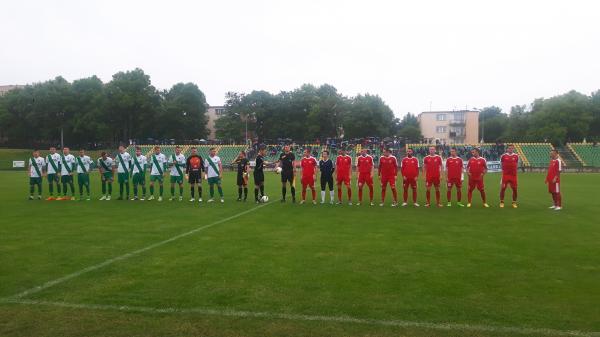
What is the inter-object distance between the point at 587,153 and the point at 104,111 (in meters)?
66.5

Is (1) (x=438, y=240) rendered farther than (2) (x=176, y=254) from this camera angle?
Yes

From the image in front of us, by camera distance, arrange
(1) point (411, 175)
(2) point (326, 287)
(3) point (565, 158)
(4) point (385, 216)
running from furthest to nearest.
Result: (3) point (565, 158), (1) point (411, 175), (4) point (385, 216), (2) point (326, 287)

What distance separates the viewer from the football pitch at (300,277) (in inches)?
181

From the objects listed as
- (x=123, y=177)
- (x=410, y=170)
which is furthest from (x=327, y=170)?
(x=123, y=177)

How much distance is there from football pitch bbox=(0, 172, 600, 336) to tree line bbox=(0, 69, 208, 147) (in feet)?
201

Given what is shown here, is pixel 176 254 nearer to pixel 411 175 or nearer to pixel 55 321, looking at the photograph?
pixel 55 321

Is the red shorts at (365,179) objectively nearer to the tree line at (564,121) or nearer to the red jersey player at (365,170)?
the red jersey player at (365,170)

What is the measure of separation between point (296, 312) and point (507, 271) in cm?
356

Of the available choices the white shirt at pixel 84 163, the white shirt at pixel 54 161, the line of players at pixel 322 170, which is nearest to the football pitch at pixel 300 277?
the line of players at pixel 322 170

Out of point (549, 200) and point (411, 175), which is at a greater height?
point (411, 175)

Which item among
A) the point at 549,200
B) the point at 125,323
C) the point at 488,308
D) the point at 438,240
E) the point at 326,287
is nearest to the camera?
the point at 125,323

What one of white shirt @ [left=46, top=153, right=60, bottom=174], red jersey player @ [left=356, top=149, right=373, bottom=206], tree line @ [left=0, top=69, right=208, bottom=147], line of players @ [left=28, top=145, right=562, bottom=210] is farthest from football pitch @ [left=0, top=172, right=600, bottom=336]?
tree line @ [left=0, top=69, right=208, bottom=147]

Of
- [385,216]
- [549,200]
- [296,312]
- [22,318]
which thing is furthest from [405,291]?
[549,200]

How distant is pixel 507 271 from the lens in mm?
6559
